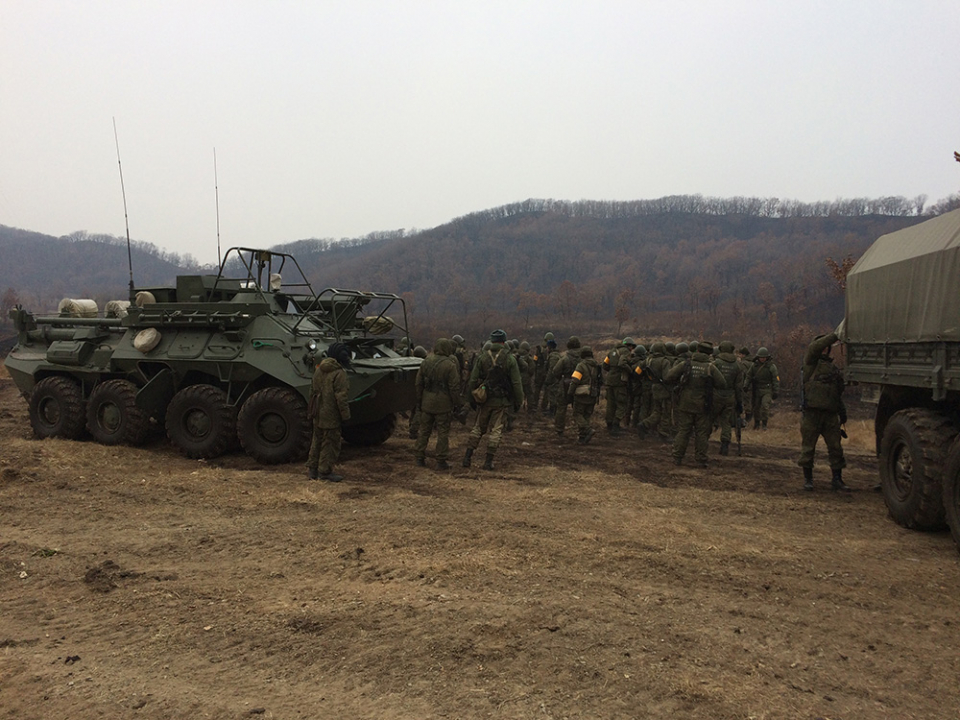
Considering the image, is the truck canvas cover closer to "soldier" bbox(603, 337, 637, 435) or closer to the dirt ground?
the dirt ground

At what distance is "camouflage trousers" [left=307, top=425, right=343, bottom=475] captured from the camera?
8.12 m

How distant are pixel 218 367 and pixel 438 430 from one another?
A: 10.2 ft

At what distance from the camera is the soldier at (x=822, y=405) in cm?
784

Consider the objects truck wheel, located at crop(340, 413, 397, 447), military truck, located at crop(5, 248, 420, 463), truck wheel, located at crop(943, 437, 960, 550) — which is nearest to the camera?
truck wheel, located at crop(943, 437, 960, 550)

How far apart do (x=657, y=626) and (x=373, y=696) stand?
168 centimetres

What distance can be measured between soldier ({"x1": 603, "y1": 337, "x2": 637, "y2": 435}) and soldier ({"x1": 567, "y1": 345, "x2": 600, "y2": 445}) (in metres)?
1.17

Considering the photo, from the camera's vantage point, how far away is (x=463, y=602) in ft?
14.3

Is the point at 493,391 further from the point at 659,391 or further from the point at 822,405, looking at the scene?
the point at 659,391

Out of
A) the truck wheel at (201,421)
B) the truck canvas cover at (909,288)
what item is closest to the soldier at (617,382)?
the truck canvas cover at (909,288)

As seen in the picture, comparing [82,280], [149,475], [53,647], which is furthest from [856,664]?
[82,280]

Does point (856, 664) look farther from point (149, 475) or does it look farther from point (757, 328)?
point (757, 328)

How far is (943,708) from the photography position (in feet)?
10.3

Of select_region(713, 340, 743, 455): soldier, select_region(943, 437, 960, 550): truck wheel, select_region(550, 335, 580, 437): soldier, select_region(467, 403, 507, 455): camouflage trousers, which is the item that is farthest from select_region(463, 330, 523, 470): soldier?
select_region(943, 437, 960, 550): truck wheel

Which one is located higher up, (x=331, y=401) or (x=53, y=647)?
(x=331, y=401)
